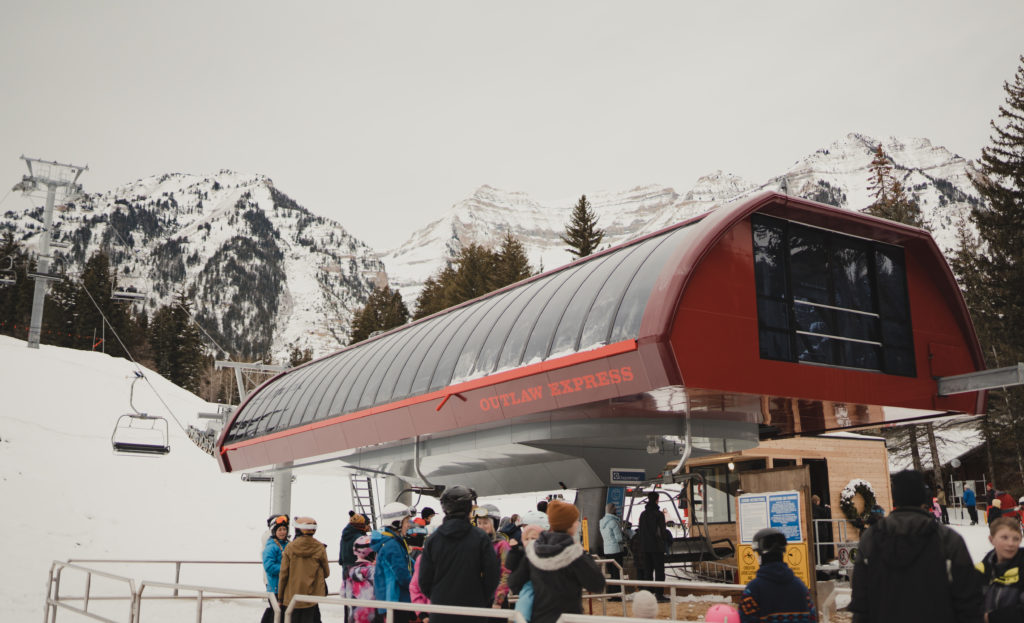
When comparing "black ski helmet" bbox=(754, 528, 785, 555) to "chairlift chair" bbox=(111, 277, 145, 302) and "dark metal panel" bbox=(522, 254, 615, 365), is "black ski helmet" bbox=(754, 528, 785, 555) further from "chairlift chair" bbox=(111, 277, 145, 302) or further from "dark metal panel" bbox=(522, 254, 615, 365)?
"chairlift chair" bbox=(111, 277, 145, 302)

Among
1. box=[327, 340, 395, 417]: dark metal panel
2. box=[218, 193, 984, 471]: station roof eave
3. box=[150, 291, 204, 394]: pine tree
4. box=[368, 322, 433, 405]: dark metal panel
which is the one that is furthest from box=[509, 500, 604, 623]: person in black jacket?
box=[150, 291, 204, 394]: pine tree

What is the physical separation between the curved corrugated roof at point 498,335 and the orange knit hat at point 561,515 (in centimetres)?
602

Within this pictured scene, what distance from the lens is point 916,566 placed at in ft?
15.6

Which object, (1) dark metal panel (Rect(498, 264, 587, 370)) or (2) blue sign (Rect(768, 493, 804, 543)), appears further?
(1) dark metal panel (Rect(498, 264, 587, 370))

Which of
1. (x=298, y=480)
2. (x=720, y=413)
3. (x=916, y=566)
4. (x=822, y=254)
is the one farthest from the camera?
(x=298, y=480)

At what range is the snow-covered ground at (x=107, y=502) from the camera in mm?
20281

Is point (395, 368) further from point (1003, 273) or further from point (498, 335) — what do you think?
point (1003, 273)

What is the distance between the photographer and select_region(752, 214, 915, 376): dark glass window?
1265 centimetres

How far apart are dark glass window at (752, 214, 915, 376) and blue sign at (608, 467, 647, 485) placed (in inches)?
194

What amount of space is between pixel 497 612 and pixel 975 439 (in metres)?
50.2

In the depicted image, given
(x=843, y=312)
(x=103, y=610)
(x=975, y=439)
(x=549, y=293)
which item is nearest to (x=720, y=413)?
(x=843, y=312)

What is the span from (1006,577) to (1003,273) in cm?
3634

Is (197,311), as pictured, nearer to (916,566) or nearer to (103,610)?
(103,610)

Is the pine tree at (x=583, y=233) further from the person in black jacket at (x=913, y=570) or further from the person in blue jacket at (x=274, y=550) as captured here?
the person in black jacket at (x=913, y=570)
